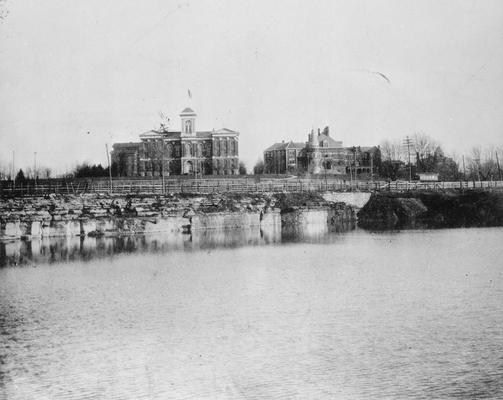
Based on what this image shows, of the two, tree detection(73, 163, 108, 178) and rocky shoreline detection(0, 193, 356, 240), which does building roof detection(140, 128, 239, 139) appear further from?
rocky shoreline detection(0, 193, 356, 240)

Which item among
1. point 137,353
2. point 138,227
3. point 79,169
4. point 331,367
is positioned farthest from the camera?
point 79,169

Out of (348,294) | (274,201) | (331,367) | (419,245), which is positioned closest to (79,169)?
(274,201)

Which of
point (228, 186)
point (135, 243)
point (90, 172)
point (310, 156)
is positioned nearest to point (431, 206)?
point (228, 186)

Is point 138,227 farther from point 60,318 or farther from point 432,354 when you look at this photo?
point 432,354

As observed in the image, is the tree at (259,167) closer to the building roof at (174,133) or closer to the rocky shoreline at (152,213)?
the building roof at (174,133)

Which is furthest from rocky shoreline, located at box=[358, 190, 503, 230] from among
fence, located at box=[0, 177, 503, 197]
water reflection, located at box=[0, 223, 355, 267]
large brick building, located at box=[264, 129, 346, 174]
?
large brick building, located at box=[264, 129, 346, 174]

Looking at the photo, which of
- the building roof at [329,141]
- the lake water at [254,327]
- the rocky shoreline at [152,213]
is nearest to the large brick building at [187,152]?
the building roof at [329,141]
